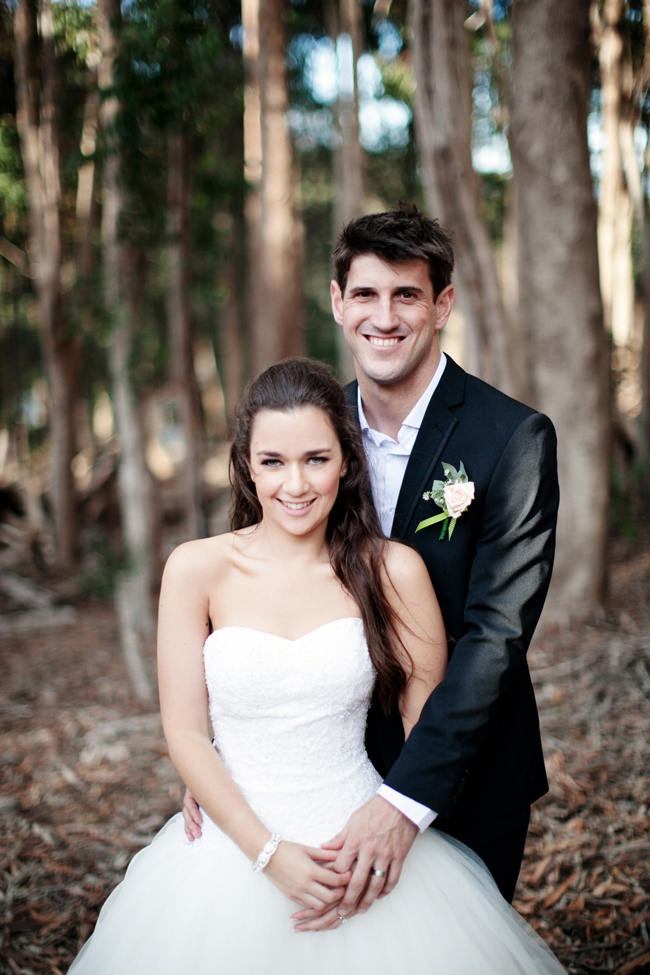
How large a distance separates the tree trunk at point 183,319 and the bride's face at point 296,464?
5.98 meters

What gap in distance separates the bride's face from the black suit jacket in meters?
0.32

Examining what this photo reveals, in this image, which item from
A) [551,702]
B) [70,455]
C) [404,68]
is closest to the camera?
[551,702]

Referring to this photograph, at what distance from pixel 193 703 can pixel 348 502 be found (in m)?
0.67

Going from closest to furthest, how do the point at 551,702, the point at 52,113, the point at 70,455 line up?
the point at 551,702, the point at 52,113, the point at 70,455

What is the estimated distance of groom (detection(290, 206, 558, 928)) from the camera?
6.62 feet

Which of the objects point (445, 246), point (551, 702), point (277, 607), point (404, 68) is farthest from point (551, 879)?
point (404, 68)

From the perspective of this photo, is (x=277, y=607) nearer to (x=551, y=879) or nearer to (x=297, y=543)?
(x=297, y=543)

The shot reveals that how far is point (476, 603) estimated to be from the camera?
214cm

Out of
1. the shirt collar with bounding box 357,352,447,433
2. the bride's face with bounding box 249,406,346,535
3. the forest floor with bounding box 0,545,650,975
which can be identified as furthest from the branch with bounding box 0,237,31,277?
the bride's face with bounding box 249,406,346,535

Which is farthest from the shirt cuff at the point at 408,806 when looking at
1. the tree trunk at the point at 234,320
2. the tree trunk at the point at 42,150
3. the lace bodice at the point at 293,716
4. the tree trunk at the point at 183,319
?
the tree trunk at the point at 234,320

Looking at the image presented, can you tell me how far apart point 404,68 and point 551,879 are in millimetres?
11328

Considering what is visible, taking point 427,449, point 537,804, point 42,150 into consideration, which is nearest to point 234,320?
point 42,150

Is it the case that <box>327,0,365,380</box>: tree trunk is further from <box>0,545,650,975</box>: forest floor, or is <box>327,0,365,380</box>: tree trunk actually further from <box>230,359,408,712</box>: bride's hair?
<box>230,359,408,712</box>: bride's hair

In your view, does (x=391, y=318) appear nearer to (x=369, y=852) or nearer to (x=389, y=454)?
(x=389, y=454)
